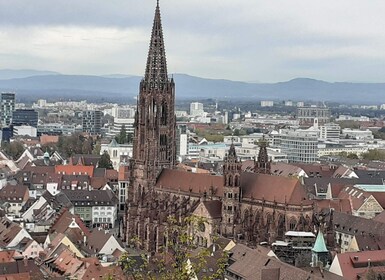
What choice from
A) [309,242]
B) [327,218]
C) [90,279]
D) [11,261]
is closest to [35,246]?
[11,261]

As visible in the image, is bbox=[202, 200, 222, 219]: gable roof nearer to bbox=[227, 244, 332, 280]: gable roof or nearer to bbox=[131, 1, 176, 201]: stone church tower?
bbox=[131, 1, 176, 201]: stone church tower

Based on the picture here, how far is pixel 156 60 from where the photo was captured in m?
109

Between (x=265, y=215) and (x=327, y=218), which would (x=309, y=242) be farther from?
(x=327, y=218)

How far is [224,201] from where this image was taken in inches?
3669

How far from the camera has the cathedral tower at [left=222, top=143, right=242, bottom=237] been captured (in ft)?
301

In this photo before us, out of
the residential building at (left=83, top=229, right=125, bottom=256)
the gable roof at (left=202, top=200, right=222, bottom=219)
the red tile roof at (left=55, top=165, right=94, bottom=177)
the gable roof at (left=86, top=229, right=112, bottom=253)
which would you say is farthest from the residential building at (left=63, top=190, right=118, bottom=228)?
the gable roof at (left=202, top=200, right=222, bottom=219)

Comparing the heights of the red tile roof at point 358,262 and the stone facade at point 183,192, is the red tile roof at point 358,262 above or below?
below

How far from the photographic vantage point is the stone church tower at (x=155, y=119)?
4250 inches

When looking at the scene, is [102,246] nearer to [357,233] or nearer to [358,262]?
[358,262]

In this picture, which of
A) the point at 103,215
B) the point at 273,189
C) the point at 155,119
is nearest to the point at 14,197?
the point at 103,215

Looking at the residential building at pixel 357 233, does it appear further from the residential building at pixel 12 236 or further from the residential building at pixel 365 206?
the residential building at pixel 12 236

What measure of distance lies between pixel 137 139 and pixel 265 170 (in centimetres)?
2009

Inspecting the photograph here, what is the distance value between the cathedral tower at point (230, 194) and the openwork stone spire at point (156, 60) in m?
22.7

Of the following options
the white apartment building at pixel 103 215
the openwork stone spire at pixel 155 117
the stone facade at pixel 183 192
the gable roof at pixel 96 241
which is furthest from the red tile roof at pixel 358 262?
the white apartment building at pixel 103 215
